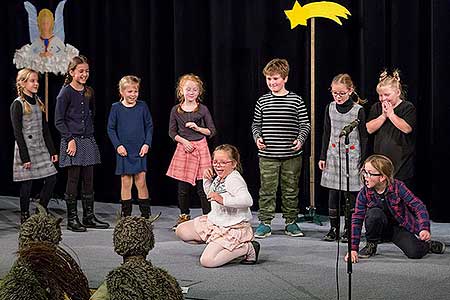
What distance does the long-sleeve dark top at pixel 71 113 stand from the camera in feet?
17.1

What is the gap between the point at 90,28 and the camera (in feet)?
21.7

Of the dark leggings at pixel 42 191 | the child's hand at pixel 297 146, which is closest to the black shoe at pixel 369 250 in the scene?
the child's hand at pixel 297 146

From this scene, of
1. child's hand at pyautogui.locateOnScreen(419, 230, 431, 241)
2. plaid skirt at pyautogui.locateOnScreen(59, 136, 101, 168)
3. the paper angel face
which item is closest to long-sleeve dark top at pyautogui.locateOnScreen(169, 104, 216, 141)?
plaid skirt at pyautogui.locateOnScreen(59, 136, 101, 168)

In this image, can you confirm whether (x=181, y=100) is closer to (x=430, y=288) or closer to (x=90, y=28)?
(x=90, y=28)

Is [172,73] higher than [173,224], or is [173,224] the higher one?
[172,73]

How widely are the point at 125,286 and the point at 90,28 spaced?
578 cm

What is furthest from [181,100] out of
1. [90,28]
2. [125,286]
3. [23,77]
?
[125,286]

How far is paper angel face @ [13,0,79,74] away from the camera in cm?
627

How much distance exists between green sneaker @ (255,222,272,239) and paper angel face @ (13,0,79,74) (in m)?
2.25

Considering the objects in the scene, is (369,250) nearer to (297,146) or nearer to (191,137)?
(297,146)

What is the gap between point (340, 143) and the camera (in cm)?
484

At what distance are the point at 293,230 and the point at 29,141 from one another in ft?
6.15

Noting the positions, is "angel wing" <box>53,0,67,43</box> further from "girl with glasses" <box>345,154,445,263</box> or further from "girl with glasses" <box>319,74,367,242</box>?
"girl with glasses" <box>345,154,445,263</box>

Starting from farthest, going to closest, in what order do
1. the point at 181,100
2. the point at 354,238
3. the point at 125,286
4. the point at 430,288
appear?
the point at 181,100, the point at 354,238, the point at 430,288, the point at 125,286
